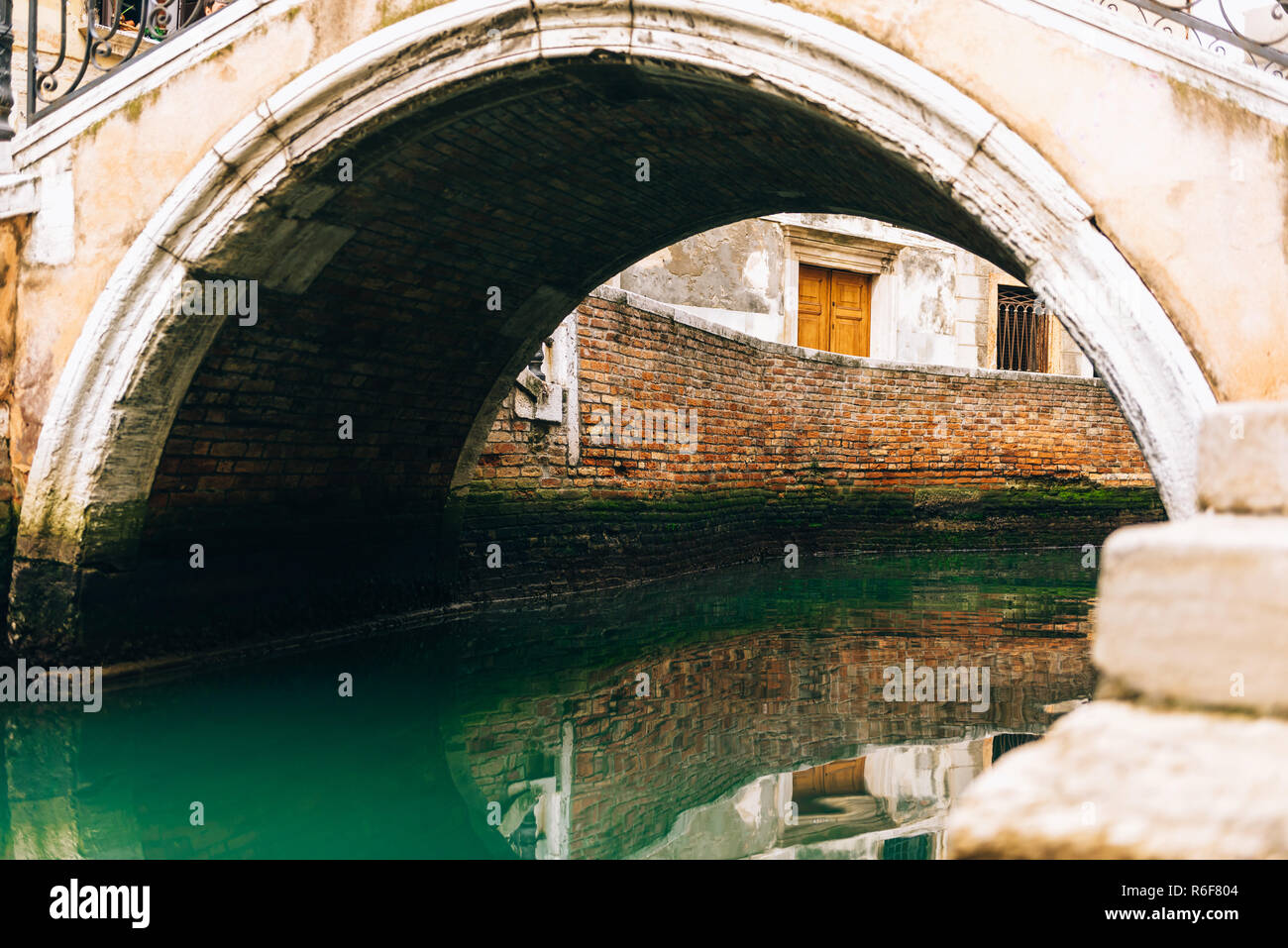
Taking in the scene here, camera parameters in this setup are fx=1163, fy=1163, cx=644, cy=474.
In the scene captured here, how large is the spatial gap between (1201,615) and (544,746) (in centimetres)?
287

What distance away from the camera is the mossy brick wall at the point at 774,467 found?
6.84 metres

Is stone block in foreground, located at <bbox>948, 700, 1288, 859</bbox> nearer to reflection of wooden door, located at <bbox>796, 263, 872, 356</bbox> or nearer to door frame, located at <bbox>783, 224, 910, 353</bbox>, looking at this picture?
door frame, located at <bbox>783, 224, 910, 353</bbox>

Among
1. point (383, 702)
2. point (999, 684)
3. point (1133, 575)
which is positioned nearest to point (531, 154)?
point (383, 702)

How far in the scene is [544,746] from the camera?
375 centimetres

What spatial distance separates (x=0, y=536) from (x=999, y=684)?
3803 millimetres

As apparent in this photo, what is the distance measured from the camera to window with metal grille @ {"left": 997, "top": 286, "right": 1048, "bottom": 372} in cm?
1455

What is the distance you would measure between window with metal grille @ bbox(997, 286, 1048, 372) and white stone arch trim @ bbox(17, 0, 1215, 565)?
12104mm

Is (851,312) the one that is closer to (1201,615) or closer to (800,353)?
(800,353)

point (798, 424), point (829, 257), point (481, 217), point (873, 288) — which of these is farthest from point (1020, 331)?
point (481, 217)

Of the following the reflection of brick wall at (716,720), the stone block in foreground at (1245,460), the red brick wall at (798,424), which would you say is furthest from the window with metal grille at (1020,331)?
the stone block in foreground at (1245,460)

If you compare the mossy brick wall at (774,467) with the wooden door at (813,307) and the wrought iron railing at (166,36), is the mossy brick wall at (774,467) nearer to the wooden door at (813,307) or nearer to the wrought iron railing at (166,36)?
the wooden door at (813,307)

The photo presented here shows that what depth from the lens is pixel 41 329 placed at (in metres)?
4.15
